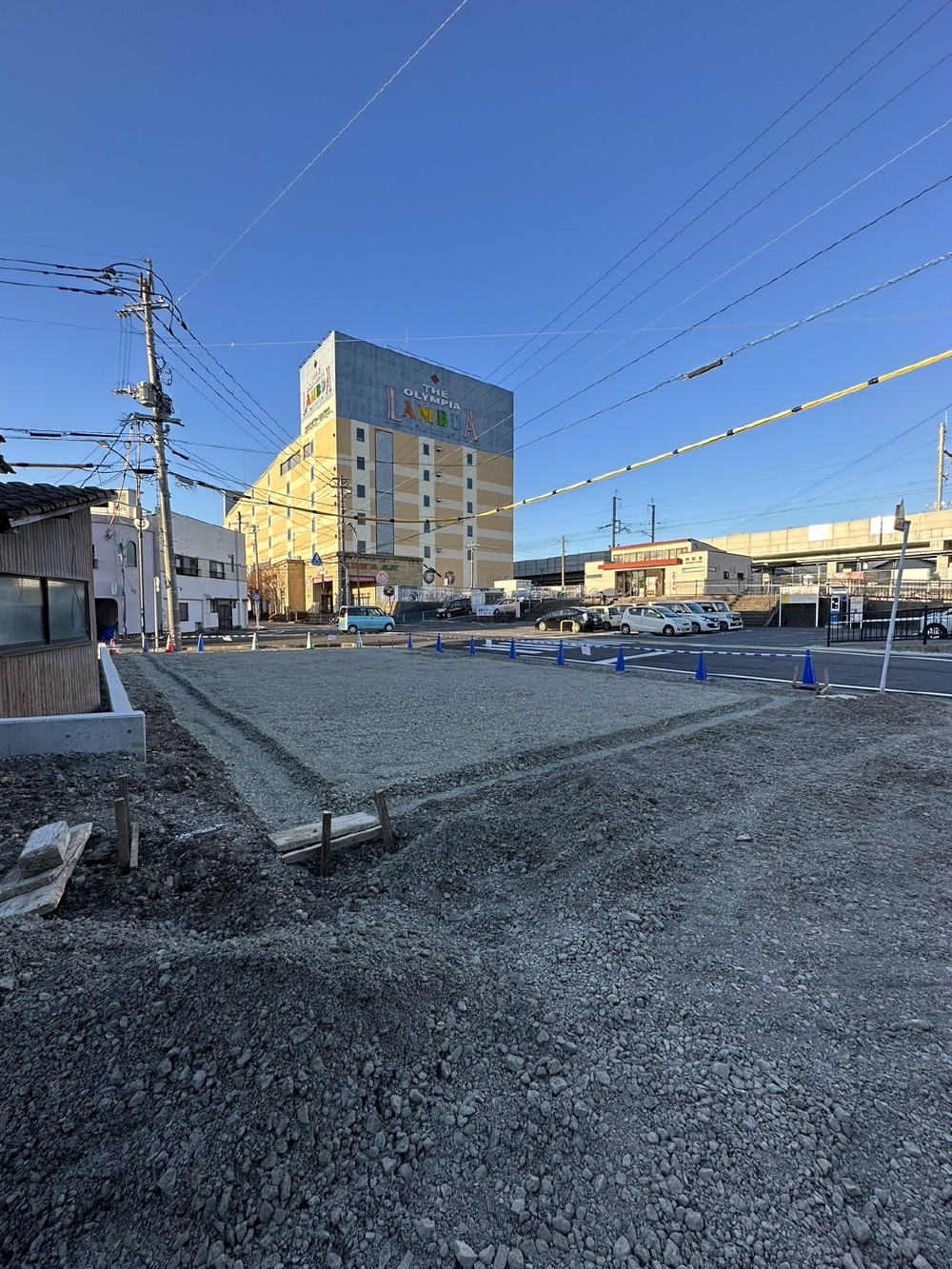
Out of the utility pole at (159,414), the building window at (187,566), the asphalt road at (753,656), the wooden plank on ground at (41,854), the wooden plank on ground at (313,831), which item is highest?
the utility pole at (159,414)

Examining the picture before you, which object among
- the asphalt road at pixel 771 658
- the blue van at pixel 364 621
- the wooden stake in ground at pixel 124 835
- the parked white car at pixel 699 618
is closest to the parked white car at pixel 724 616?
the parked white car at pixel 699 618

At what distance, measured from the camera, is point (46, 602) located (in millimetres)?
7559

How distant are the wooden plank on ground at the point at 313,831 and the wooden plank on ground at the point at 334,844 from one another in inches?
1.3

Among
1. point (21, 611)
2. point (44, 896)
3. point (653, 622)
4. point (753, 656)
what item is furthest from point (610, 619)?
point (44, 896)

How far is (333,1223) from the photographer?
1594 millimetres

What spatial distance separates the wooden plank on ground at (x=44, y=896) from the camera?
9.58 feet

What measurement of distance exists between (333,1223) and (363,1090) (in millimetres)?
431

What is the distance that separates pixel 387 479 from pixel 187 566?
96.7 ft

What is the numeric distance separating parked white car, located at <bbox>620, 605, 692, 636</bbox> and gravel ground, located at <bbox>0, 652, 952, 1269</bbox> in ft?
82.2

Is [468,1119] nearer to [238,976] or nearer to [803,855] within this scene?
[238,976]

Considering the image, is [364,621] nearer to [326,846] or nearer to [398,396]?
[326,846]

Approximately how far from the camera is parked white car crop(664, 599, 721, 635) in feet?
99.8

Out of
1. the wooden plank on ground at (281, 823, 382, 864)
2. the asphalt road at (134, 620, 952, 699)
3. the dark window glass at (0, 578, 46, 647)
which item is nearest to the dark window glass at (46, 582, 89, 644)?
the dark window glass at (0, 578, 46, 647)

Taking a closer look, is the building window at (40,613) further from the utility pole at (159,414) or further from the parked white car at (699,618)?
the parked white car at (699,618)
